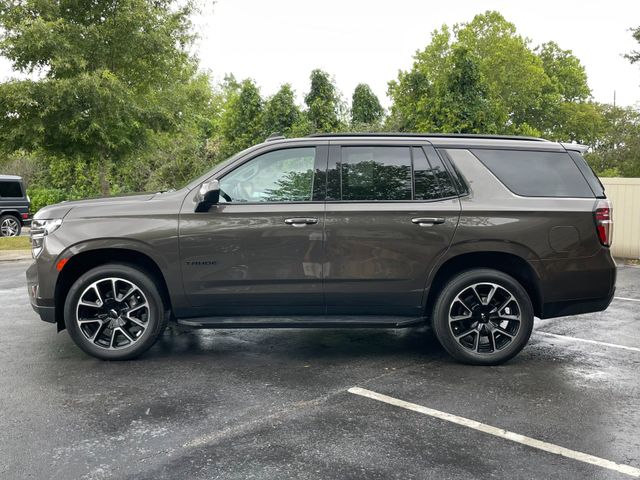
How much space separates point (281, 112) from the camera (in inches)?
892

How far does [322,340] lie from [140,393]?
6.93 feet

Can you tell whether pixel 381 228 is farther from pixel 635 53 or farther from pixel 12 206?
pixel 635 53

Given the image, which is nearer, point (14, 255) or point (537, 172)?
point (537, 172)

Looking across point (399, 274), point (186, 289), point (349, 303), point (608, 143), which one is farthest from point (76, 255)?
point (608, 143)

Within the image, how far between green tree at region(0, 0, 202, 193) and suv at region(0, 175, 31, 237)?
4352 millimetres

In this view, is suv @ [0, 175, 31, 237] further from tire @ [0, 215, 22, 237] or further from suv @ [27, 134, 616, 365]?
suv @ [27, 134, 616, 365]

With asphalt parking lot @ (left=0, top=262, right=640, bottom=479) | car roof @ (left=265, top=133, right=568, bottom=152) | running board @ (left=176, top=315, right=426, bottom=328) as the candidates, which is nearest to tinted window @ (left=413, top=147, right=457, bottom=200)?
car roof @ (left=265, top=133, right=568, bottom=152)

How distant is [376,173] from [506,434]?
243 centimetres

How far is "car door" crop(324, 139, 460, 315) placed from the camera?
5.27 meters

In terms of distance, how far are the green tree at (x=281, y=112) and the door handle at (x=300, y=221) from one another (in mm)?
17640

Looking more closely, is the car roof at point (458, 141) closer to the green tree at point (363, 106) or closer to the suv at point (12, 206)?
the suv at point (12, 206)

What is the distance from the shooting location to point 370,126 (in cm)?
2402

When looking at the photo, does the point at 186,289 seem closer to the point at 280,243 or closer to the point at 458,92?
the point at 280,243

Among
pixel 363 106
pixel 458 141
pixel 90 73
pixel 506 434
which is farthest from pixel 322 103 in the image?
pixel 506 434
